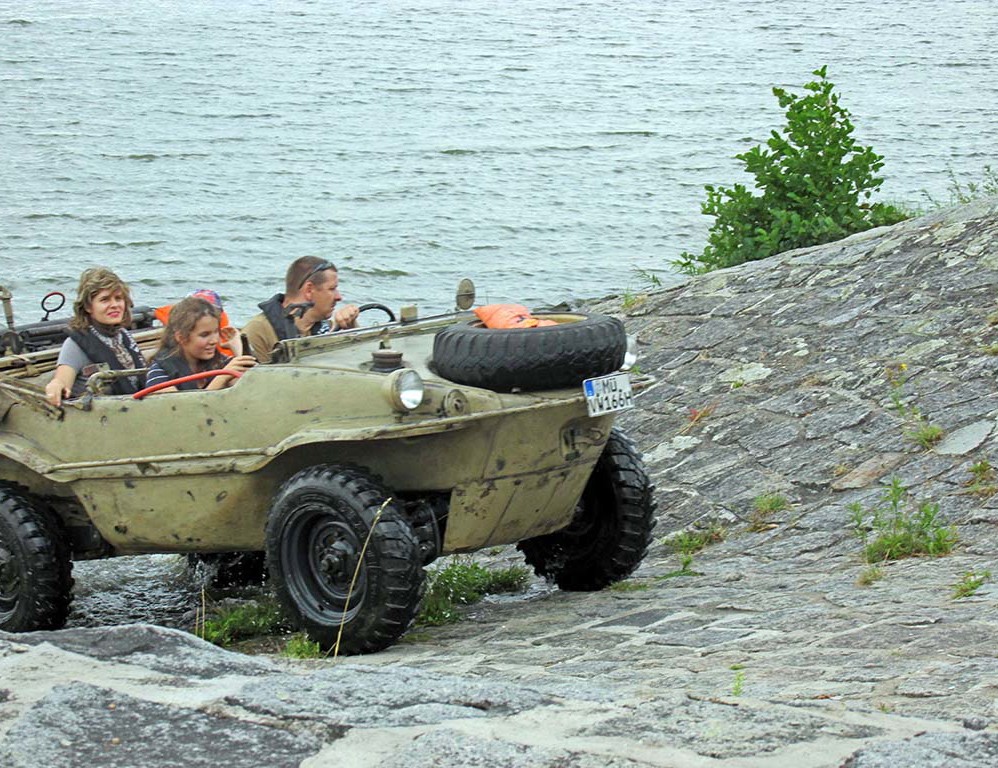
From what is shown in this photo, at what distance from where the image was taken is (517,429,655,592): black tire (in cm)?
752

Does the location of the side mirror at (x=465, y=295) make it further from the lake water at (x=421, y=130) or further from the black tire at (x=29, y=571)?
the lake water at (x=421, y=130)

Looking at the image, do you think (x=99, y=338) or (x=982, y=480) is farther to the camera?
(x=982, y=480)

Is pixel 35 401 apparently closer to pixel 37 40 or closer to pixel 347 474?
pixel 347 474

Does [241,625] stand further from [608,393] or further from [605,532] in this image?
[608,393]

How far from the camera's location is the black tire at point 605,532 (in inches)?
296

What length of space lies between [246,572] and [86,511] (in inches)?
63.7

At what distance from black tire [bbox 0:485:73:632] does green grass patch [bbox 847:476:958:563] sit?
3697 mm

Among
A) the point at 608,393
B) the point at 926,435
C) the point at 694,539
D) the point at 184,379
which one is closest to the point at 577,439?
the point at 608,393

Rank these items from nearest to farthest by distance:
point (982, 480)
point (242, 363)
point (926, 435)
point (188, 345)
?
point (242, 363)
point (188, 345)
point (982, 480)
point (926, 435)

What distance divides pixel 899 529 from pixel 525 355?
247 cm

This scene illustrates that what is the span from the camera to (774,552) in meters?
8.30

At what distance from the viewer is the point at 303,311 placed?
782 centimetres

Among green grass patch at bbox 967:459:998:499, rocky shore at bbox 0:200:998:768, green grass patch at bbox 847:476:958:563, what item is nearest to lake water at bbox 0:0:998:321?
rocky shore at bbox 0:200:998:768

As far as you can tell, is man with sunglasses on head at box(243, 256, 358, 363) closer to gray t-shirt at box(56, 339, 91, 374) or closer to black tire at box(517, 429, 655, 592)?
gray t-shirt at box(56, 339, 91, 374)
